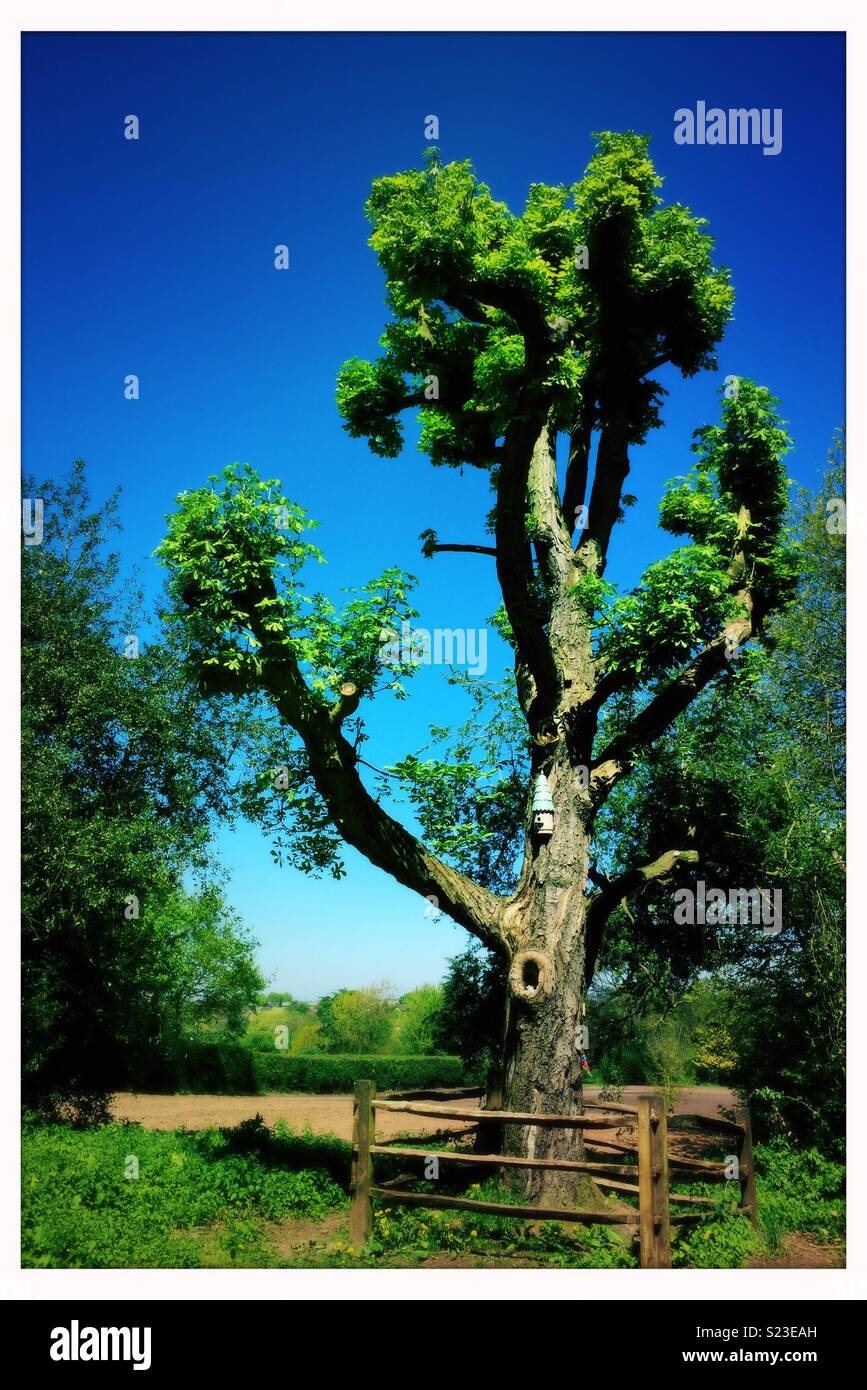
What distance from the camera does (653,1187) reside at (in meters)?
8.27

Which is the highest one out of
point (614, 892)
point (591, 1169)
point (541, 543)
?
point (541, 543)

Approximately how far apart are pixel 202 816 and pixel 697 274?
491 inches

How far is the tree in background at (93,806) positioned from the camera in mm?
13516

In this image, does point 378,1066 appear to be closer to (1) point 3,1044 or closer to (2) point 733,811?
(2) point 733,811

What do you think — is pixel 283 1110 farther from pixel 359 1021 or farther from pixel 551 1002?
pixel 551 1002

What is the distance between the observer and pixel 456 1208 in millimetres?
9031

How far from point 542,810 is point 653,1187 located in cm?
426

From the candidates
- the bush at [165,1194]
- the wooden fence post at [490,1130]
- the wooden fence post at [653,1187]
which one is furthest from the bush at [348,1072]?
the wooden fence post at [653,1187]

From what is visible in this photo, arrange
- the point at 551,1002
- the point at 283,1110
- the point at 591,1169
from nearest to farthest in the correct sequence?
1. the point at 591,1169
2. the point at 551,1002
3. the point at 283,1110

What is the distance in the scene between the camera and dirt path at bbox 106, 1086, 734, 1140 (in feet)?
68.7

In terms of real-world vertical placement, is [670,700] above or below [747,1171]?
above

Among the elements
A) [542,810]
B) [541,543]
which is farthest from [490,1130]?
[541,543]

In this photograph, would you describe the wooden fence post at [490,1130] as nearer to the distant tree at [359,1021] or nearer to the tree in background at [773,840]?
the tree in background at [773,840]
